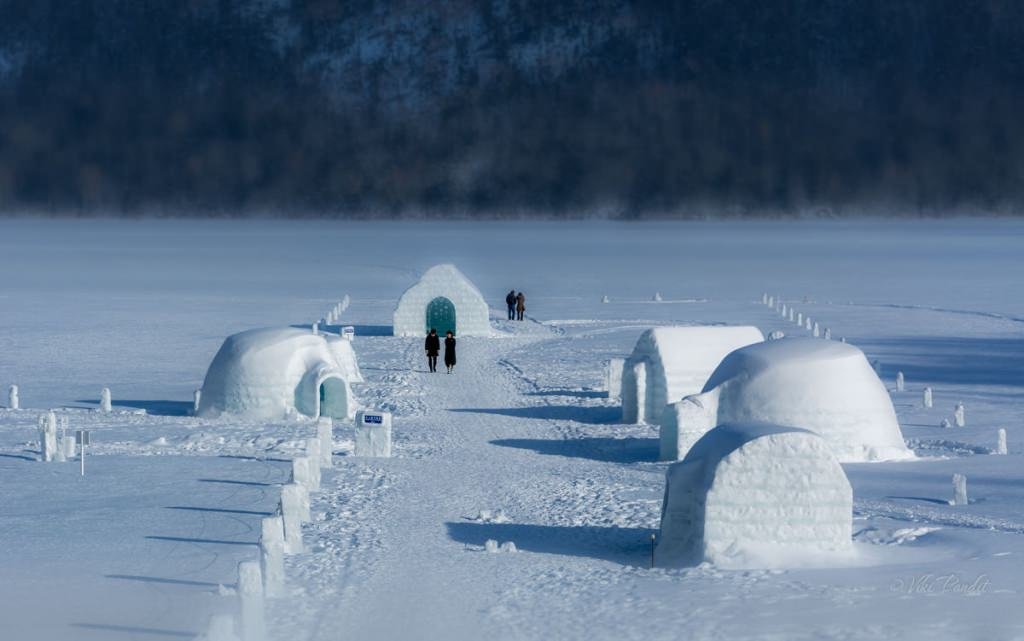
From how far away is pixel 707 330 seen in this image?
28078 millimetres

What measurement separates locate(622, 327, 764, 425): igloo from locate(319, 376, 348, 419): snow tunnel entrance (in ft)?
14.8

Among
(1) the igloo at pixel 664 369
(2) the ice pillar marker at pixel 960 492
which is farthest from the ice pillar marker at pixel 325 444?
(2) the ice pillar marker at pixel 960 492

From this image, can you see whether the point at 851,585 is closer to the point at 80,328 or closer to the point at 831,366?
the point at 831,366

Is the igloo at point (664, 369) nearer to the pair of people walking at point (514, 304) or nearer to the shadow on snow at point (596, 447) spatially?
the shadow on snow at point (596, 447)

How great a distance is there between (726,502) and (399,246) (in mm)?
100974

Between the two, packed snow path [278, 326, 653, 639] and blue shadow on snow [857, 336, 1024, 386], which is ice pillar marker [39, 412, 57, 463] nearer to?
packed snow path [278, 326, 653, 639]

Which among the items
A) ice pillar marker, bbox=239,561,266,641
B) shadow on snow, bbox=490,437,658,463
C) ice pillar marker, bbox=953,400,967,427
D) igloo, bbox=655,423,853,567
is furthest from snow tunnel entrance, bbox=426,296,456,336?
ice pillar marker, bbox=239,561,266,641

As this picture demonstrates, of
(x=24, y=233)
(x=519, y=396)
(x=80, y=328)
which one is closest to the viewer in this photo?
(x=519, y=396)

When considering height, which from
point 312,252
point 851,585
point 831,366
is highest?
point 312,252

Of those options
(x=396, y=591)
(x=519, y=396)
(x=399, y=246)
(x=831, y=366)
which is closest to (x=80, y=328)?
(x=519, y=396)

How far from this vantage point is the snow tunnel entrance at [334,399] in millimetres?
27750

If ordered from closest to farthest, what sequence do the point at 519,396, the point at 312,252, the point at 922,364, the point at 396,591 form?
the point at 396,591, the point at 519,396, the point at 922,364, the point at 312,252

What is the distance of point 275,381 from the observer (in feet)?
89.8

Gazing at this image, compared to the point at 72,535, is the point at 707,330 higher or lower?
higher
